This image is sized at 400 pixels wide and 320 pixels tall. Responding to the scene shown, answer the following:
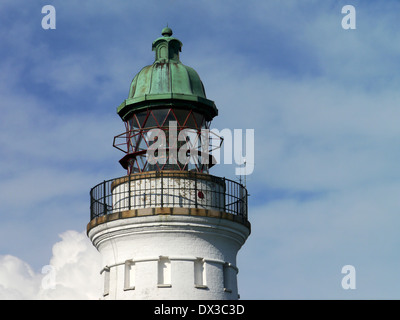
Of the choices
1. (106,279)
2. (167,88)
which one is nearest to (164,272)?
(106,279)

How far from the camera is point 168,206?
3562 cm

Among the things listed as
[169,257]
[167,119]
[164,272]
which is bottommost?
[164,272]

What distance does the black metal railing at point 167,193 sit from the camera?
35.8 metres

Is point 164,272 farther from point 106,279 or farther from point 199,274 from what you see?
point 106,279

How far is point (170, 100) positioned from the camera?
120 feet

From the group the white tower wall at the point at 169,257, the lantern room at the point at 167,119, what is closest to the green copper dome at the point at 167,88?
the lantern room at the point at 167,119

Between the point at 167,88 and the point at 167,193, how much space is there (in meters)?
4.31

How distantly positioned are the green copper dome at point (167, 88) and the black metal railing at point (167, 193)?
2.82 m

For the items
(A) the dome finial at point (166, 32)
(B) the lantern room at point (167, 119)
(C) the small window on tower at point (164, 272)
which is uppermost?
(A) the dome finial at point (166, 32)

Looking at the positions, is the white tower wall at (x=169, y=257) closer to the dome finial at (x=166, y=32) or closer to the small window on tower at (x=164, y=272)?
the small window on tower at (x=164, y=272)
